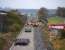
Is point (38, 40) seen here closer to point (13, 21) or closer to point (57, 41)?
point (57, 41)

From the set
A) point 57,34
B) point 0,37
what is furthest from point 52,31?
point 0,37

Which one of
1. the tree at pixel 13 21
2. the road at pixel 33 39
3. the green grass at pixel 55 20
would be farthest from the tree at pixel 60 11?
the tree at pixel 13 21

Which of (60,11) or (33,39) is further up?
(60,11)

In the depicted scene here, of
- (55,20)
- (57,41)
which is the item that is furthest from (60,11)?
(57,41)

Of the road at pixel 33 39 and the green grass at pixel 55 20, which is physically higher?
the green grass at pixel 55 20

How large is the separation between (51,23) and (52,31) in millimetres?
69

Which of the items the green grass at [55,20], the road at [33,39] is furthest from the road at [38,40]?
the green grass at [55,20]

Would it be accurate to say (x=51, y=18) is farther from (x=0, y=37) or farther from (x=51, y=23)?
(x=0, y=37)

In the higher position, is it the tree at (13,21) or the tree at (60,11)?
the tree at (60,11)

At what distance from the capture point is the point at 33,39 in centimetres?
128

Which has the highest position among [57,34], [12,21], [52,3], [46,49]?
[52,3]

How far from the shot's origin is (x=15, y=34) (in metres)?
1.30

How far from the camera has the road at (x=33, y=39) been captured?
127cm

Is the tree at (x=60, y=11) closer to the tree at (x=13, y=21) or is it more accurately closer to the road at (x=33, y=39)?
the road at (x=33, y=39)
